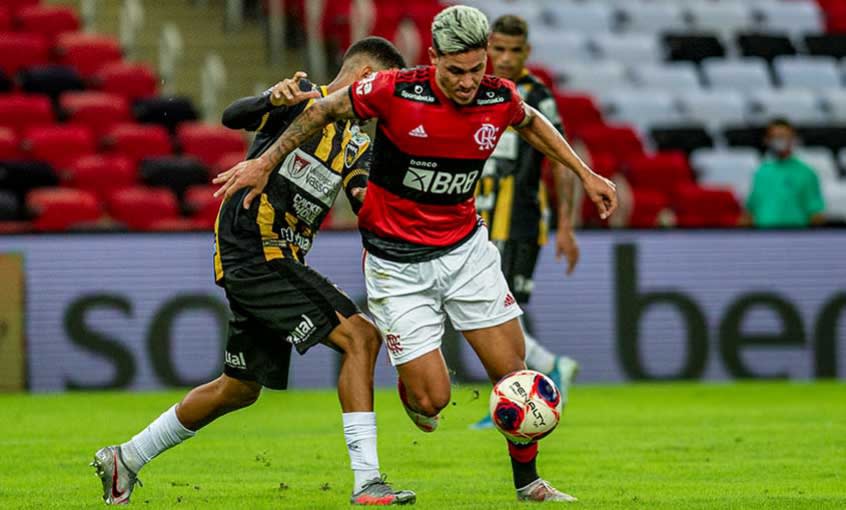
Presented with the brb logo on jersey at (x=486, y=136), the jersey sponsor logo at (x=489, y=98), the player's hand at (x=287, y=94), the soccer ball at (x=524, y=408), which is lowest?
the soccer ball at (x=524, y=408)

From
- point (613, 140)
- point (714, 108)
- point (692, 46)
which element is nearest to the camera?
point (613, 140)

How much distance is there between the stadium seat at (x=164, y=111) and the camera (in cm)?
1750

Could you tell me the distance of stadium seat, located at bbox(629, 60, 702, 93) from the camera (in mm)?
21828

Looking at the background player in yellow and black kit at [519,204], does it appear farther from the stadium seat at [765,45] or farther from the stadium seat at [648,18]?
the stadium seat at [765,45]

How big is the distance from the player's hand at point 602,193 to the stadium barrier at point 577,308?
745 centimetres

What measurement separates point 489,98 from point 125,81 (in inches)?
452

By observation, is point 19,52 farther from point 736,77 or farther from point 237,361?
point 237,361

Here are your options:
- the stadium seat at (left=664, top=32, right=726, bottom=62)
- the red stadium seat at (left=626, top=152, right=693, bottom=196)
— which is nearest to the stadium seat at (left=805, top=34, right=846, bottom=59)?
the stadium seat at (left=664, top=32, right=726, bottom=62)

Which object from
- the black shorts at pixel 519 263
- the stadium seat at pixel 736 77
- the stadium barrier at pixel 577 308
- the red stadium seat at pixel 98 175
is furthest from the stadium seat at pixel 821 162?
the black shorts at pixel 519 263

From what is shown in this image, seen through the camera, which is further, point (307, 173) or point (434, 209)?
point (307, 173)

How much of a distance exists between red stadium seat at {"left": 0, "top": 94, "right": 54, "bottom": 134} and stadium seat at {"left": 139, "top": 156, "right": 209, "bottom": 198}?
4.36 ft

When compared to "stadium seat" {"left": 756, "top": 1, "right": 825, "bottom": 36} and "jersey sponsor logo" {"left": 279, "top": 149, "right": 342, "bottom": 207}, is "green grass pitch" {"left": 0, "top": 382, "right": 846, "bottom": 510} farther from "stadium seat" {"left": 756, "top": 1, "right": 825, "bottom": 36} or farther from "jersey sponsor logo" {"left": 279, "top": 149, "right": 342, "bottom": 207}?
"stadium seat" {"left": 756, "top": 1, "right": 825, "bottom": 36}

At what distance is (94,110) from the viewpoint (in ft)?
56.6

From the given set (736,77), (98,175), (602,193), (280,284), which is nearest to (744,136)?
(736,77)
